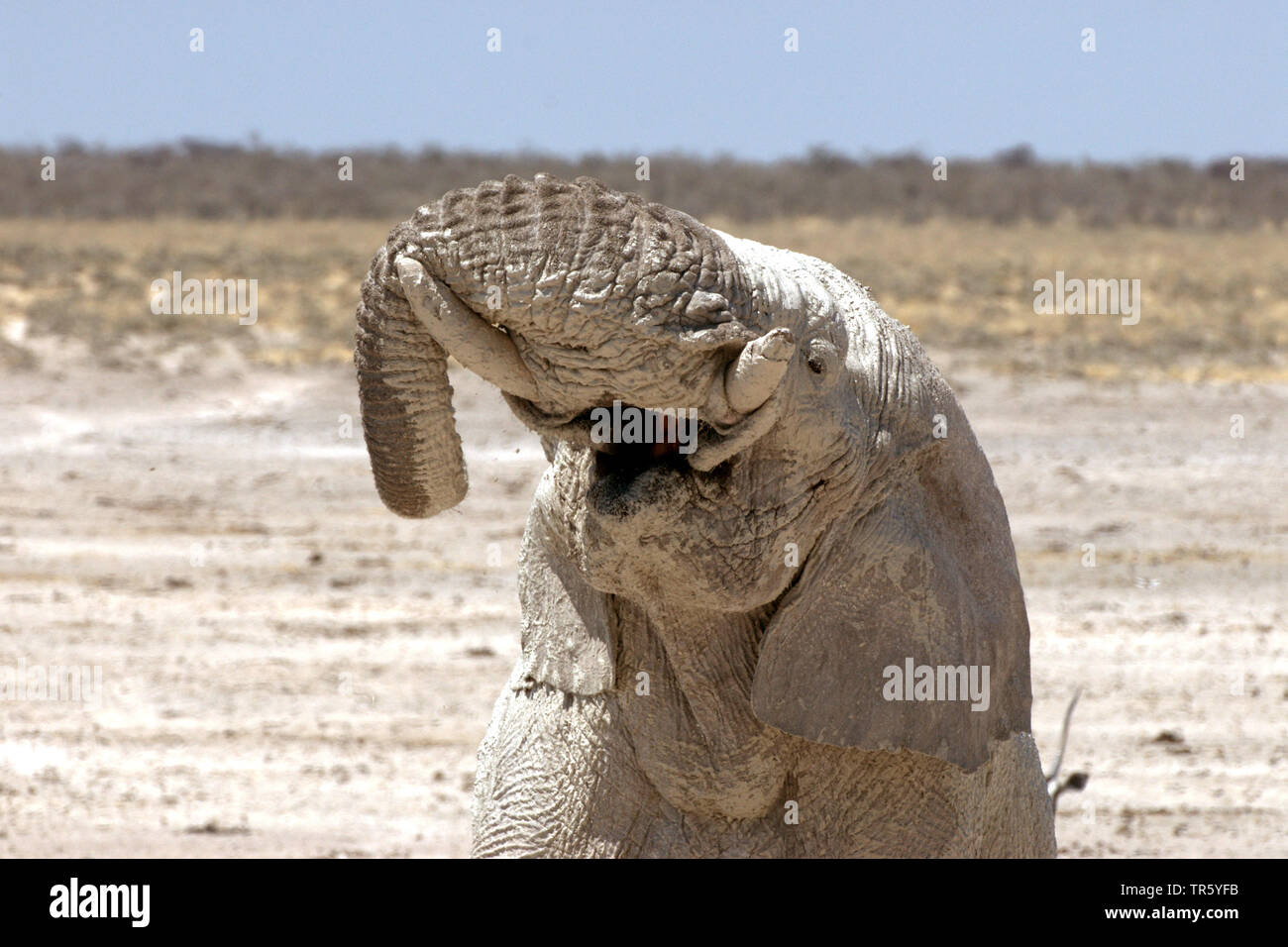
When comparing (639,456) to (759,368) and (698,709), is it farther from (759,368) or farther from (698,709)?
(698,709)

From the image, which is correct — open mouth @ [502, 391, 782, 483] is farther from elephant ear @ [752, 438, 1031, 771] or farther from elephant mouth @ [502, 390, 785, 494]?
elephant ear @ [752, 438, 1031, 771]

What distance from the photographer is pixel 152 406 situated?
50.0 ft

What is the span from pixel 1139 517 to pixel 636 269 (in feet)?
33.8

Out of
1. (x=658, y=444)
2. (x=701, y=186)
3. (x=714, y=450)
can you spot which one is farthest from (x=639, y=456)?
(x=701, y=186)

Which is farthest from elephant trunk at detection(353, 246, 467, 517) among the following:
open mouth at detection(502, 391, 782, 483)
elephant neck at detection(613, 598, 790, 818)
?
elephant neck at detection(613, 598, 790, 818)

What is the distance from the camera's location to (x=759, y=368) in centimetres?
257

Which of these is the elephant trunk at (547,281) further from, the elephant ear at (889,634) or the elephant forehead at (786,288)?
the elephant ear at (889,634)

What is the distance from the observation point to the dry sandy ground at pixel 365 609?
7.07m

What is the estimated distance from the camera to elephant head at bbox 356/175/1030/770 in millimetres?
2562

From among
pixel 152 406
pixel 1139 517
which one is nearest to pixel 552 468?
pixel 1139 517

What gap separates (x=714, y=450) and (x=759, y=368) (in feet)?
0.56

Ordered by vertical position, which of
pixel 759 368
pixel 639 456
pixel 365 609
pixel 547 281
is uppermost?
pixel 547 281

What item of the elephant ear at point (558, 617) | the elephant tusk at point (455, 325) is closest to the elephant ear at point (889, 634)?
the elephant ear at point (558, 617)
